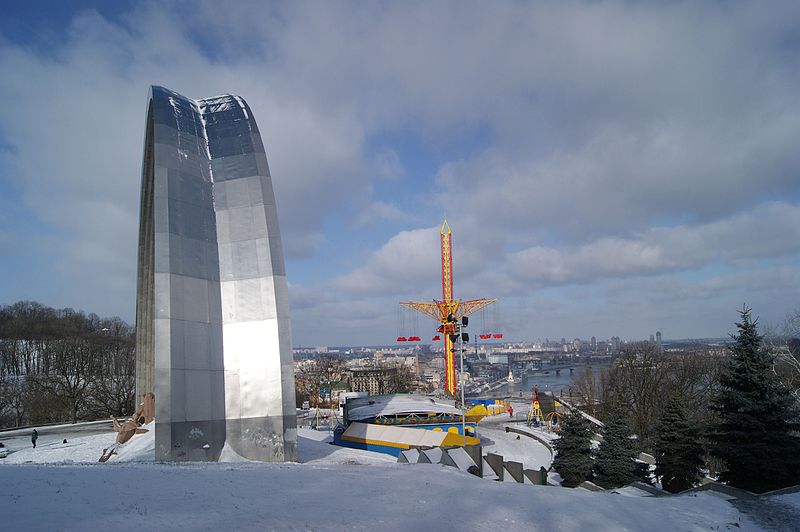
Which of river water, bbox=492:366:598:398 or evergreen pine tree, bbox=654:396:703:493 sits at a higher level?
evergreen pine tree, bbox=654:396:703:493

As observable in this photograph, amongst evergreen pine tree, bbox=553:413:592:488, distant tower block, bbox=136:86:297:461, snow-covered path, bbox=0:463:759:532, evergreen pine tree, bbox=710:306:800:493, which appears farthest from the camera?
evergreen pine tree, bbox=553:413:592:488

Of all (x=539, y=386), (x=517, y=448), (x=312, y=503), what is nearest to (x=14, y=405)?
(x=517, y=448)

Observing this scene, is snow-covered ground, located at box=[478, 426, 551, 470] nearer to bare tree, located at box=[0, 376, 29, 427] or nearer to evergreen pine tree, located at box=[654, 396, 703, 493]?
evergreen pine tree, located at box=[654, 396, 703, 493]

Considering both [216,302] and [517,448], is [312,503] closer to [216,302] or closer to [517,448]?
[216,302]

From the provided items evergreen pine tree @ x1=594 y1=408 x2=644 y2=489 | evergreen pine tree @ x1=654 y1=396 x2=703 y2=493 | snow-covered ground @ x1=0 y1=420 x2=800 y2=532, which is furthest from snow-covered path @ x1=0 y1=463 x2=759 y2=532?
evergreen pine tree @ x1=594 y1=408 x2=644 y2=489

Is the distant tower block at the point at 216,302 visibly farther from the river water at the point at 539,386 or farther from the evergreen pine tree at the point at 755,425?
the river water at the point at 539,386

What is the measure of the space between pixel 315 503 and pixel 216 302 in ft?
32.6

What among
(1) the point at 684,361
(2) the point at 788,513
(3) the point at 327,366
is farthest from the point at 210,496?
(3) the point at 327,366

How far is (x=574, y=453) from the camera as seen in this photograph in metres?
19.9

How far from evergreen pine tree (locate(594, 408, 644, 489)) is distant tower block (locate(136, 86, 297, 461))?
1084cm

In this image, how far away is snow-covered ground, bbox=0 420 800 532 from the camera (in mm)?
6879

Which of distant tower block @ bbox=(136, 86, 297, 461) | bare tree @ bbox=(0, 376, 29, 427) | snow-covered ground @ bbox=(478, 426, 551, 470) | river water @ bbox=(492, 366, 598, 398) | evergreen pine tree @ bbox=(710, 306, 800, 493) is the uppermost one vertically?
distant tower block @ bbox=(136, 86, 297, 461)

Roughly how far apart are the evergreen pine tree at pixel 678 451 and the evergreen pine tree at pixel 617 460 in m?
0.83

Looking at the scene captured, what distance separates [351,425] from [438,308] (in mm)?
39638
